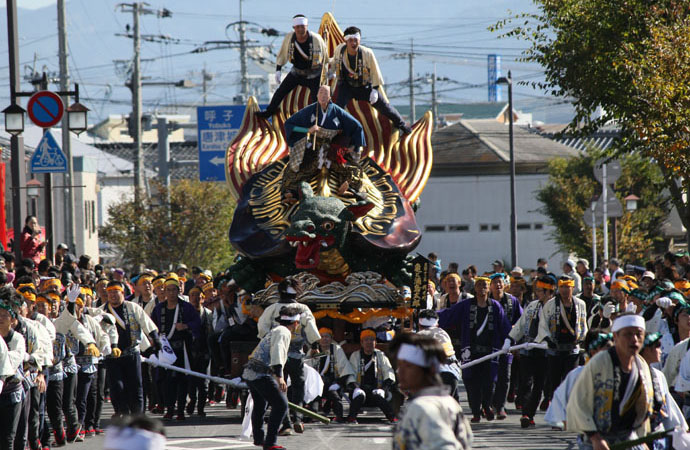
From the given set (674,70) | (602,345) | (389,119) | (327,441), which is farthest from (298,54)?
(602,345)

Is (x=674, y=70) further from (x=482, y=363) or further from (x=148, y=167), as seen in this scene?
(x=148, y=167)

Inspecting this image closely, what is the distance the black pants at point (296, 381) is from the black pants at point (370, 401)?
2.69ft

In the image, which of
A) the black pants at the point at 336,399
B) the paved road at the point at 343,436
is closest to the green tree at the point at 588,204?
the black pants at the point at 336,399

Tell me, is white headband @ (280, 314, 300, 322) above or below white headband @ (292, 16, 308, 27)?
below

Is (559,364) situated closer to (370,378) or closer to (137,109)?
(370,378)

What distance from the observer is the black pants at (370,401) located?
47.4 ft

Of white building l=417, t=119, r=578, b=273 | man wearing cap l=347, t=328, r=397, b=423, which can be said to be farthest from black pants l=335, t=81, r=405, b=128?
white building l=417, t=119, r=578, b=273

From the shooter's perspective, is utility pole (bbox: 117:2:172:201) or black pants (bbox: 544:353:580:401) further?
utility pole (bbox: 117:2:172:201)

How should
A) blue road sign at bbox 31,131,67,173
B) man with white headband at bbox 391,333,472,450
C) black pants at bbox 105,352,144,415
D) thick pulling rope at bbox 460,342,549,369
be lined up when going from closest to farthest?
man with white headband at bbox 391,333,472,450 < black pants at bbox 105,352,144,415 < thick pulling rope at bbox 460,342,549,369 < blue road sign at bbox 31,131,67,173

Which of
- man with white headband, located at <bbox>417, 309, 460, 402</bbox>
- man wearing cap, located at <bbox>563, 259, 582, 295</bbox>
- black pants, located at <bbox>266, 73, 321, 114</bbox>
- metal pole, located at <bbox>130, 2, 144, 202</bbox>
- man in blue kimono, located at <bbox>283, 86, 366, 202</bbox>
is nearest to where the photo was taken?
man with white headband, located at <bbox>417, 309, 460, 402</bbox>

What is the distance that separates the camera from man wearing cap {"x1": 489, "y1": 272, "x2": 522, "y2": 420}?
15.1m

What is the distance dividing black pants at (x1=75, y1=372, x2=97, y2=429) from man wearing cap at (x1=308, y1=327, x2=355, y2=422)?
2892mm

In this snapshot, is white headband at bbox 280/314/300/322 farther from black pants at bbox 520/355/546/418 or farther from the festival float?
black pants at bbox 520/355/546/418

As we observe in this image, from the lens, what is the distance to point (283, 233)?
1548cm
